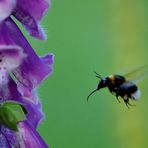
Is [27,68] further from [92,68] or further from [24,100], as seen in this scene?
[92,68]

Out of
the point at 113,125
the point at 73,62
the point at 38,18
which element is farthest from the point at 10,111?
the point at 73,62

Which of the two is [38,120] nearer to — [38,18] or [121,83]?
[38,18]

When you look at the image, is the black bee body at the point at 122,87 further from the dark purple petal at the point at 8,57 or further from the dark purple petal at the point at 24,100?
the dark purple petal at the point at 8,57

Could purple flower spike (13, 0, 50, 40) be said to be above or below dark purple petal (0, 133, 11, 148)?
above

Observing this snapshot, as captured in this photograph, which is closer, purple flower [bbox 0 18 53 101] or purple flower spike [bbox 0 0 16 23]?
purple flower spike [bbox 0 0 16 23]

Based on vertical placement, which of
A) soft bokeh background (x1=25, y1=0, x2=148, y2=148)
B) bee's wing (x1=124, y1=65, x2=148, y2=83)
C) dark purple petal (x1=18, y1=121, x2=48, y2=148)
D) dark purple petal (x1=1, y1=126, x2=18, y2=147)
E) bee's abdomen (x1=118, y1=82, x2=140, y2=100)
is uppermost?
dark purple petal (x1=1, y1=126, x2=18, y2=147)

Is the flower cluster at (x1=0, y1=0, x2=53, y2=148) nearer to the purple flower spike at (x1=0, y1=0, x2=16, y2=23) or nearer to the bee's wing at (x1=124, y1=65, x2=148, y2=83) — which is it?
the purple flower spike at (x1=0, y1=0, x2=16, y2=23)

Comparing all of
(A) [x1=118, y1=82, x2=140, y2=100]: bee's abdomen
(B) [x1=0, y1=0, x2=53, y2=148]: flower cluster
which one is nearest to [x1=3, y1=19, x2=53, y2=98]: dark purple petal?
(B) [x1=0, y1=0, x2=53, y2=148]: flower cluster
